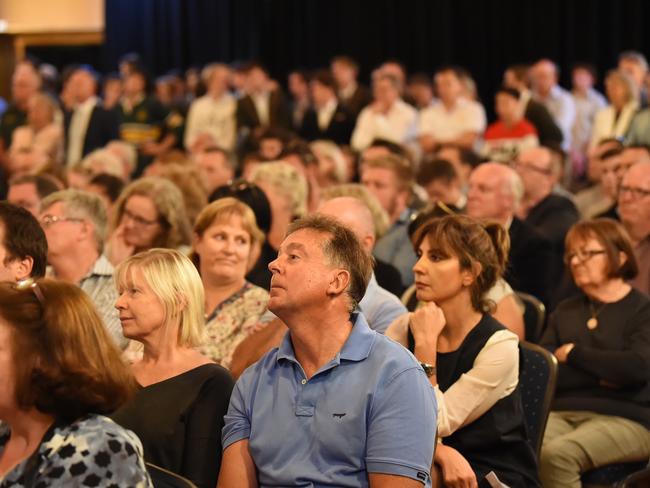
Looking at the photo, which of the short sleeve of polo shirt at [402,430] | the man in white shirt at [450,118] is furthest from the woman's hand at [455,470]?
the man in white shirt at [450,118]

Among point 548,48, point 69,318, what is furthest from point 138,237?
point 548,48

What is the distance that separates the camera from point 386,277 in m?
4.94

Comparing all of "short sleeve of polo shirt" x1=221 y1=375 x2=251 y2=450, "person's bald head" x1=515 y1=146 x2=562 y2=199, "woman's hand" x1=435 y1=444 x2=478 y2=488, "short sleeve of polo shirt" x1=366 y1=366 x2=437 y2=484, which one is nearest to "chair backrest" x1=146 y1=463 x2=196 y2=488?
"short sleeve of polo shirt" x1=221 y1=375 x2=251 y2=450

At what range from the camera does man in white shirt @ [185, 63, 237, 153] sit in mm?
12367

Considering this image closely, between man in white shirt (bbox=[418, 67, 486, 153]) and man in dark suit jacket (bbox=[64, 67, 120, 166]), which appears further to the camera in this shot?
man in dark suit jacket (bbox=[64, 67, 120, 166])

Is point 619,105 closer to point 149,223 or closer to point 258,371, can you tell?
Answer: point 149,223

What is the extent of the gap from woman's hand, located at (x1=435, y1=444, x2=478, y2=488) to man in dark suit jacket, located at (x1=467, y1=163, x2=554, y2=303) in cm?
240

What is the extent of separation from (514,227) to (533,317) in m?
1.22

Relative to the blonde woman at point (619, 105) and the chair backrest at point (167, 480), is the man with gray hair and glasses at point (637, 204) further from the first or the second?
the blonde woman at point (619, 105)

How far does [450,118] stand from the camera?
11.4 meters

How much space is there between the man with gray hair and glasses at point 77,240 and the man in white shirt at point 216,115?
7.84 m

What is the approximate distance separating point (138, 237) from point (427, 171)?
245cm

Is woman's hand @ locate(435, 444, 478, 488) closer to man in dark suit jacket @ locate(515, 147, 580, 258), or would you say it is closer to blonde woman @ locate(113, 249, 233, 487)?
blonde woman @ locate(113, 249, 233, 487)

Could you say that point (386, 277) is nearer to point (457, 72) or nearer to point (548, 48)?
point (457, 72)
